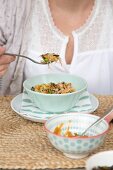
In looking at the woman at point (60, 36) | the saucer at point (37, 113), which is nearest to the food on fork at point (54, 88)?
the saucer at point (37, 113)

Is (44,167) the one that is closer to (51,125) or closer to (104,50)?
(51,125)

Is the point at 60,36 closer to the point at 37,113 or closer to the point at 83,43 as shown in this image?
the point at 83,43

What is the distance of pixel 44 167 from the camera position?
876 mm

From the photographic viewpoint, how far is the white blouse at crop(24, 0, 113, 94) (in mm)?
1625

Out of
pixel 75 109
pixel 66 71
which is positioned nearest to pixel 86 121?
pixel 75 109

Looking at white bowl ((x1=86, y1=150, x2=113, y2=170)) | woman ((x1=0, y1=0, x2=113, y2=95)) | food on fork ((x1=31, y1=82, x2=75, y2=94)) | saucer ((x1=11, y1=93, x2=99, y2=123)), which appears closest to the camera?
white bowl ((x1=86, y1=150, x2=113, y2=170))

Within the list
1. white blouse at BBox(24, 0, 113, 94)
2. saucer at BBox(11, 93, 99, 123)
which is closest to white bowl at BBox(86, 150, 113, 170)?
saucer at BBox(11, 93, 99, 123)

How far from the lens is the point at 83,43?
5.40 ft

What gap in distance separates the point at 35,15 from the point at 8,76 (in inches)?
12.0

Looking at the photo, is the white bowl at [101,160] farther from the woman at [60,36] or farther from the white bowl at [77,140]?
the woman at [60,36]

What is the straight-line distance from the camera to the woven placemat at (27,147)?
0.89 metres

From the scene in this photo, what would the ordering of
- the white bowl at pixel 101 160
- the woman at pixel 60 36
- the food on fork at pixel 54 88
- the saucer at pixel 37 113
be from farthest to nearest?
the woman at pixel 60 36 → the food on fork at pixel 54 88 → the saucer at pixel 37 113 → the white bowl at pixel 101 160

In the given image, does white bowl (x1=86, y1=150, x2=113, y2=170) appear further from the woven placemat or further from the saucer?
the saucer

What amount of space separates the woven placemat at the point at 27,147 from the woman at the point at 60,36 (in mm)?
454
